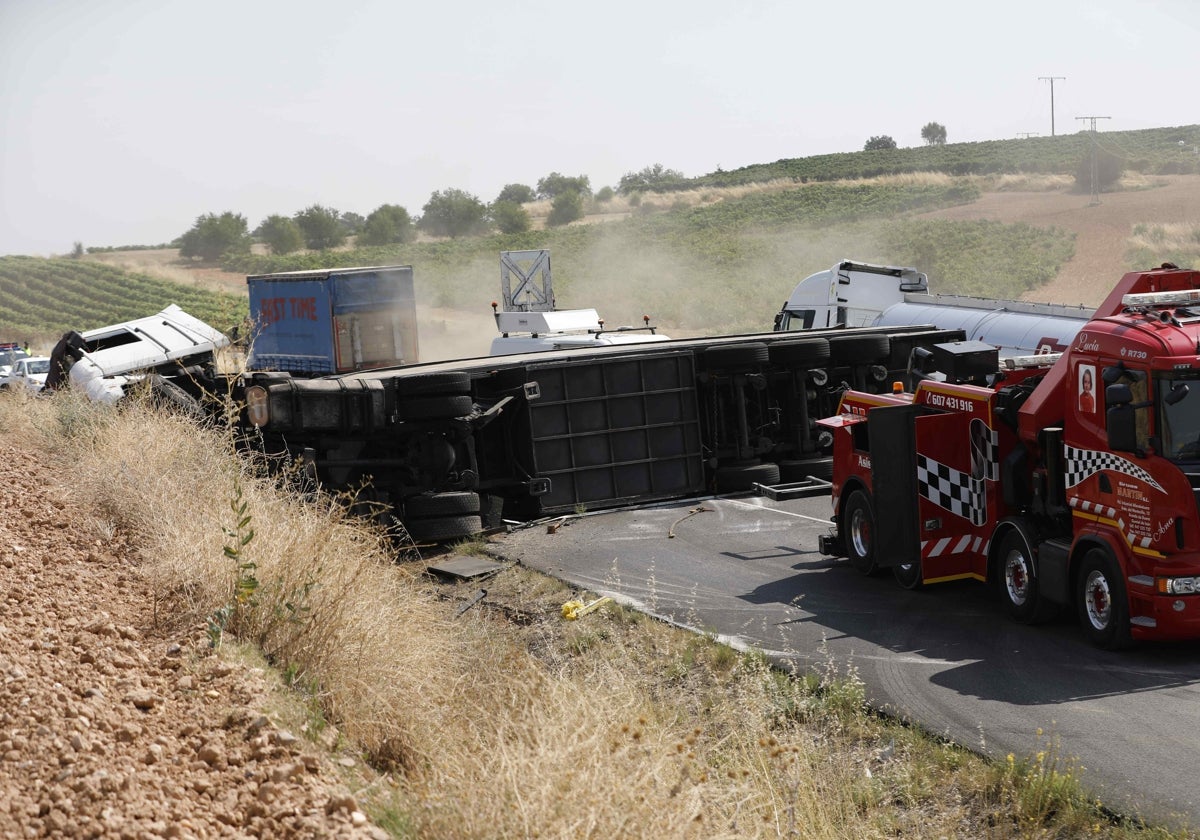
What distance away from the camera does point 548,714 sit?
6.22 metres

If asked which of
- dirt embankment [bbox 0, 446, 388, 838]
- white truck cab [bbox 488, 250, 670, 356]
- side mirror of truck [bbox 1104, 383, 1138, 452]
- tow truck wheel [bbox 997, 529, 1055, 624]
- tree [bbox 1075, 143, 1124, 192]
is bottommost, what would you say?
tow truck wheel [bbox 997, 529, 1055, 624]

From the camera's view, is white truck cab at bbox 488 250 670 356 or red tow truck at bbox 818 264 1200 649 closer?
red tow truck at bbox 818 264 1200 649

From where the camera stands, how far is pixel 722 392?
1756 cm

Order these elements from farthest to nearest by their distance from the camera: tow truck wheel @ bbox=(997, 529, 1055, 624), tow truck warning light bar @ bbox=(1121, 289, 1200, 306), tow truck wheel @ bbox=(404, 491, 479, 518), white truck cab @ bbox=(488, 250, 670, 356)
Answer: white truck cab @ bbox=(488, 250, 670, 356)
tow truck wheel @ bbox=(404, 491, 479, 518)
tow truck wheel @ bbox=(997, 529, 1055, 624)
tow truck warning light bar @ bbox=(1121, 289, 1200, 306)

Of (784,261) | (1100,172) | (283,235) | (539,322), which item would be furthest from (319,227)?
(539,322)

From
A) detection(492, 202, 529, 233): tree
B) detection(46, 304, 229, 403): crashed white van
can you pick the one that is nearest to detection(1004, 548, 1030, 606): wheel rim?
detection(46, 304, 229, 403): crashed white van

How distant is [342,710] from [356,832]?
228 centimetres

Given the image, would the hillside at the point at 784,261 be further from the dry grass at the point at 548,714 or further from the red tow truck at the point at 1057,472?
the dry grass at the point at 548,714

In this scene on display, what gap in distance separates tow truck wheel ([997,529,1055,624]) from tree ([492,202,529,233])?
328 feet

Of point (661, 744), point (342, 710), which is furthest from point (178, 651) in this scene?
point (661, 744)

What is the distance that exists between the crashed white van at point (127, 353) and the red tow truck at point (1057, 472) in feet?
44.2

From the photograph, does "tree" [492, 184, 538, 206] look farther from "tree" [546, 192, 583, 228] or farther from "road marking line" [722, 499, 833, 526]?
"road marking line" [722, 499, 833, 526]

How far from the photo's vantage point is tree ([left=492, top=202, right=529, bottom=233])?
362 ft

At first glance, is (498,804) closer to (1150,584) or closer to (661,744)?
(661,744)
